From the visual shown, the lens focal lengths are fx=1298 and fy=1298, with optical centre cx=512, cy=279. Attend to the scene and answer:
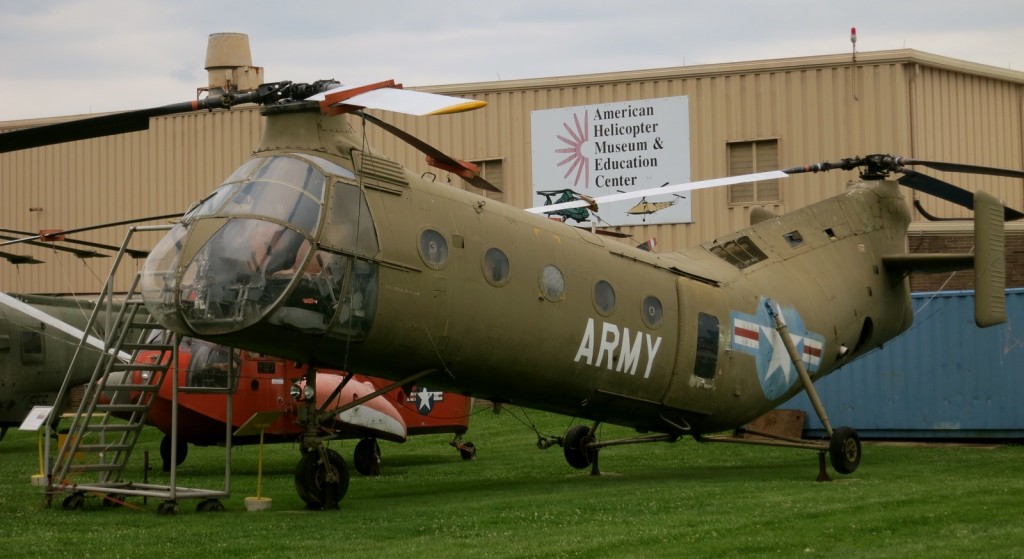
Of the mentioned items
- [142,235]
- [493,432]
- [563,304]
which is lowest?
[493,432]

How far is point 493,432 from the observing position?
28.2 meters

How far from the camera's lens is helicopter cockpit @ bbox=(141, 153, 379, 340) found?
12266 millimetres

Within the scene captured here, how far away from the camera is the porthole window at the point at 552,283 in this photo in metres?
14.8

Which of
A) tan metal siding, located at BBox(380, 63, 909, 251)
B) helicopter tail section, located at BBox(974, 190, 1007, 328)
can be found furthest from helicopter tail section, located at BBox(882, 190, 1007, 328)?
tan metal siding, located at BBox(380, 63, 909, 251)

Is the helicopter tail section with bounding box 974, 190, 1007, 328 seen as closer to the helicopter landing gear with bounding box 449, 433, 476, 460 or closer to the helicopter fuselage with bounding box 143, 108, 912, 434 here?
the helicopter fuselage with bounding box 143, 108, 912, 434

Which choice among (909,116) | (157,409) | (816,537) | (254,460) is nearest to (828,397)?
(909,116)

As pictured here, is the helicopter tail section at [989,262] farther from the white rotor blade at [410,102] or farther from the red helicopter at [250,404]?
the white rotor blade at [410,102]

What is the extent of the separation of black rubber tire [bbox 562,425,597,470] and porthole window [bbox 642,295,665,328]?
8.55 ft

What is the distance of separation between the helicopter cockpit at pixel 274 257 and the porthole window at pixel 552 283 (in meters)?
2.50

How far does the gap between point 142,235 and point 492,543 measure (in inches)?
1129

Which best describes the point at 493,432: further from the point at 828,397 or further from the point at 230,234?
the point at 230,234

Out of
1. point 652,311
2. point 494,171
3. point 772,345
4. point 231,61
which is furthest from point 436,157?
point 494,171

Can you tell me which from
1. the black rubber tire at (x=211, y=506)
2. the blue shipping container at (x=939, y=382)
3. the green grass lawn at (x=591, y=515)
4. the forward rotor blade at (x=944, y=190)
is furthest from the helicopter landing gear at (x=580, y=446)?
the blue shipping container at (x=939, y=382)

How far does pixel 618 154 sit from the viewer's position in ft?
109
